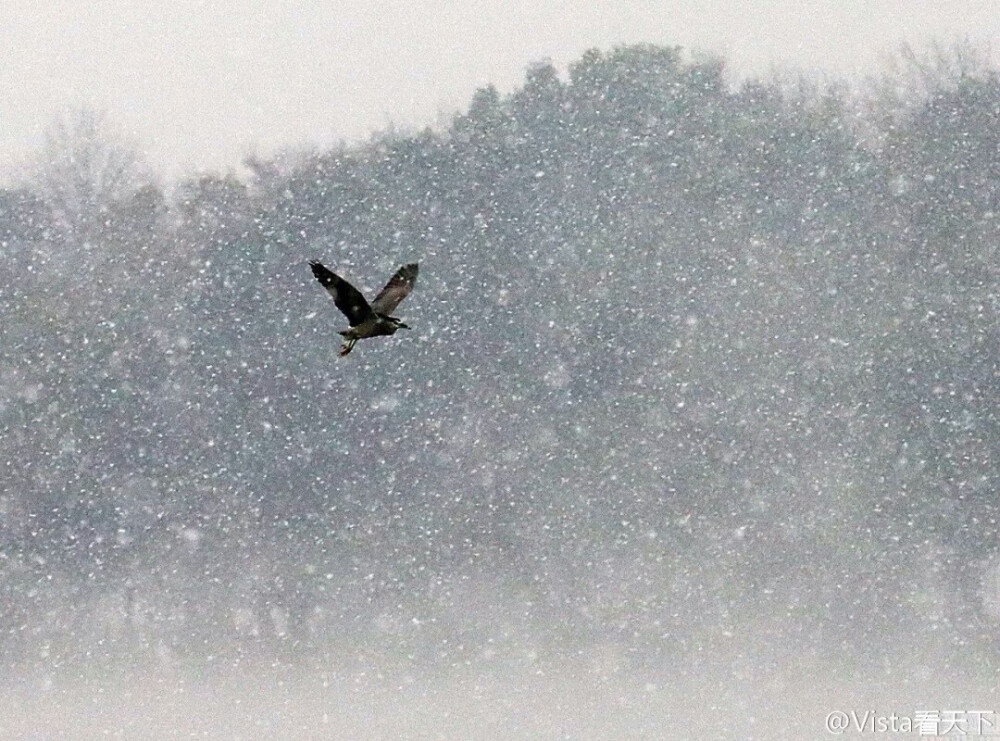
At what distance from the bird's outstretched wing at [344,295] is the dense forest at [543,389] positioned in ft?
33.0

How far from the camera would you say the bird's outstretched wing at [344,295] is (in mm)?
6648

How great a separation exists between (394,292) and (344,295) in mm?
472

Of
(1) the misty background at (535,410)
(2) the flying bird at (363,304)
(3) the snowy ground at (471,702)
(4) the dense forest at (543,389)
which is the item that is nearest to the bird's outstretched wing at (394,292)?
(2) the flying bird at (363,304)

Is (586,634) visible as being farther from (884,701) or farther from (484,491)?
(884,701)

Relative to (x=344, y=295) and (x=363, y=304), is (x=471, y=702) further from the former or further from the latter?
(x=344, y=295)

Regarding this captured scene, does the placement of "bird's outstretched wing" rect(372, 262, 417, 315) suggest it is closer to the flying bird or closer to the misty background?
the flying bird

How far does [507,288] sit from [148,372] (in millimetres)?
4520

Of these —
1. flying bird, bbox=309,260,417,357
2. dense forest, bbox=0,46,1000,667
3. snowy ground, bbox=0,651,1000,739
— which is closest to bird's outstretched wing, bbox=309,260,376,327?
flying bird, bbox=309,260,417,357

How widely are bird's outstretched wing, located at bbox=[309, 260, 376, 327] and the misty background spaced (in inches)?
372

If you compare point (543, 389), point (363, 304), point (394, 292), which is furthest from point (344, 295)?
point (543, 389)

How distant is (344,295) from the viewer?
675cm

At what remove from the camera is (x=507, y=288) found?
17797 mm

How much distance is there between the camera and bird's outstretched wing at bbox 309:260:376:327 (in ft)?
21.8

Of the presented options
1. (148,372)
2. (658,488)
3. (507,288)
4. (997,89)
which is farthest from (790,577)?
(148,372)
